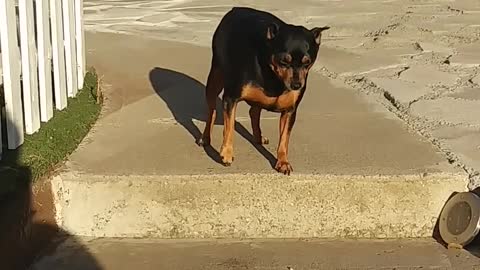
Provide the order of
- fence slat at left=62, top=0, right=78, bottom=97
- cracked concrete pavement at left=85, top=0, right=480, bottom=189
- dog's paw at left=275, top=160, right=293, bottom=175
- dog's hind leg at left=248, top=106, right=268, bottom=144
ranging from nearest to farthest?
dog's paw at left=275, top=160, right=293, bottom=175 < dog's hind leg at left=248, top=106, right=268, bottom=144 < fence slat at left=62, top=0, right=78, bottom=97 < cracked concrete pavement at left=85, top=0, right=480, bottom=189

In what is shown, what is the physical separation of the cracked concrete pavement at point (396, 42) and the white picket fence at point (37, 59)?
196 cm

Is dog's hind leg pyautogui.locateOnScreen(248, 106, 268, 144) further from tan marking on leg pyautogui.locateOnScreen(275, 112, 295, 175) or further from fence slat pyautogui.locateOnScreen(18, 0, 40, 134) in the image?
fence slat pyautogui.locateOnScreen(18, 0, 40, 134)

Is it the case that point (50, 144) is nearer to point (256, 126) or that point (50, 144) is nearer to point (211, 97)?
point (211, 97)

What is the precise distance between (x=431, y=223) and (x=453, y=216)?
0.52 ft

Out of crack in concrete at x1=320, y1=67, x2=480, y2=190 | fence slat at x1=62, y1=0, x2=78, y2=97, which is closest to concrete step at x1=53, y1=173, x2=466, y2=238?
crack in concrete at x1=320, y1=67, x2=480, y2=190

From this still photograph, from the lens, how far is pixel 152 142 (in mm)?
4715

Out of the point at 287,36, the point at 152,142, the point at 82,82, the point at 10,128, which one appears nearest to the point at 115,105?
the point at 82,82

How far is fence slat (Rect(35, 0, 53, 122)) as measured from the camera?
462 cm

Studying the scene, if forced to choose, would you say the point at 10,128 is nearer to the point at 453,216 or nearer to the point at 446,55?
the point at 453,216

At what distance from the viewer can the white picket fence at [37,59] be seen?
419cm

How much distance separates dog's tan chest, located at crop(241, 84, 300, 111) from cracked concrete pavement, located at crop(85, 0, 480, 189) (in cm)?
93

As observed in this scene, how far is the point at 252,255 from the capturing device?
4.09 meters

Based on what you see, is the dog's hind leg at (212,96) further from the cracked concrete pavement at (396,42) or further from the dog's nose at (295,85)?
the cracked concrete pavement at (396,42)

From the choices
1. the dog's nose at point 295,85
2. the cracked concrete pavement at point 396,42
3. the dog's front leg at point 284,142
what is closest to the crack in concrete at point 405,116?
the cracked concrete pavement at point 396,42
